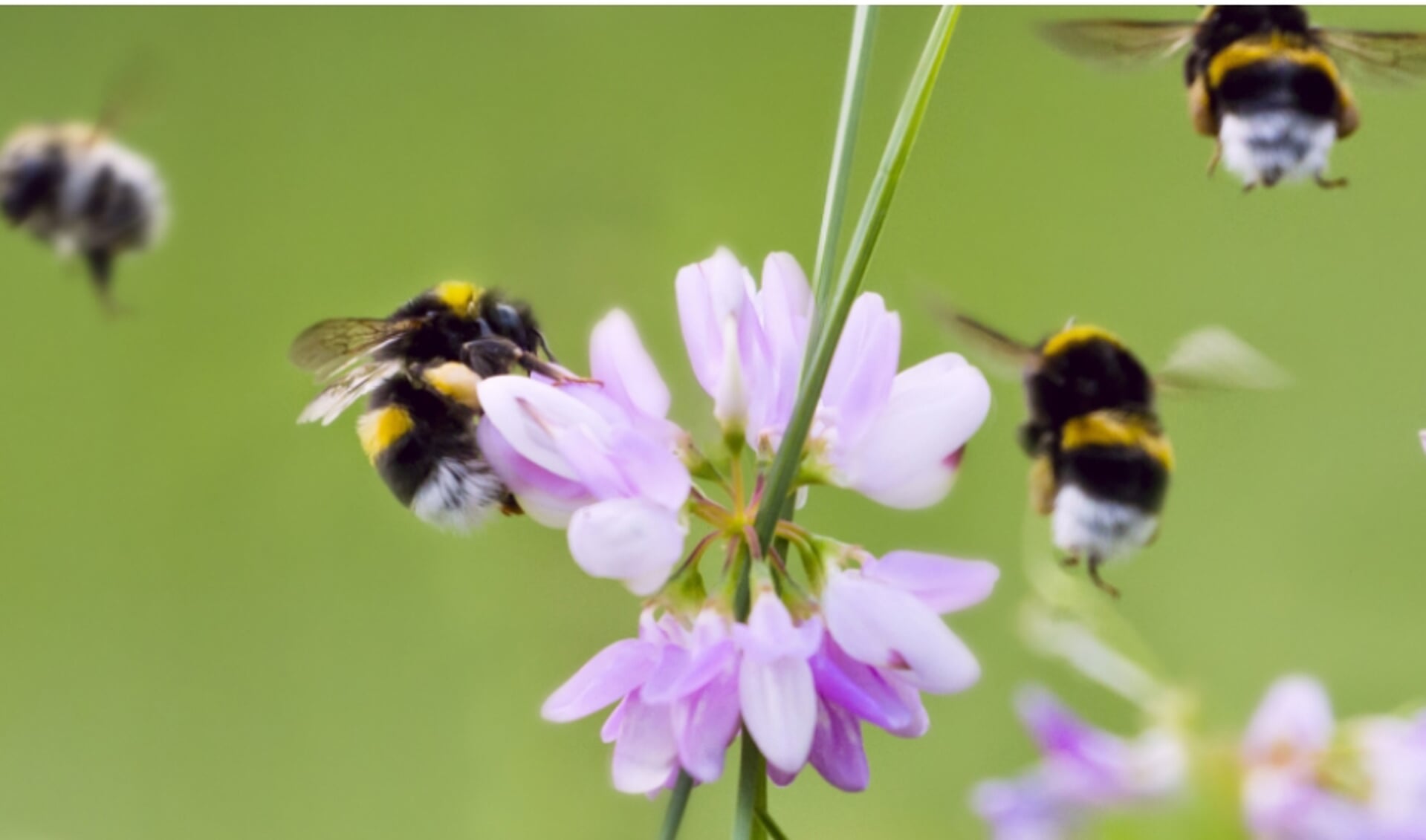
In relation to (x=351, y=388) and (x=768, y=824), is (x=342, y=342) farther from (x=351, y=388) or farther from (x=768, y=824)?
(x=768, y=824)

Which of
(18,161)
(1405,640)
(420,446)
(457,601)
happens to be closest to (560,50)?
(457,601)

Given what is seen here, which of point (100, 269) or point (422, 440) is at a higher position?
point (422, 440)

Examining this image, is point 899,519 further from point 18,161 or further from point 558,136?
point 18,161

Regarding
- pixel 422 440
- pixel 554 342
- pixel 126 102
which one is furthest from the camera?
pixel 554 342

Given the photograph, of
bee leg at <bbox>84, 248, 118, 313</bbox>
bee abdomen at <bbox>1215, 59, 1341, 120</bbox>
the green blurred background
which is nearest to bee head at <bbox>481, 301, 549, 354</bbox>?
bee abdomen at <bbox>1215, 59, 1341, 120</bbox>

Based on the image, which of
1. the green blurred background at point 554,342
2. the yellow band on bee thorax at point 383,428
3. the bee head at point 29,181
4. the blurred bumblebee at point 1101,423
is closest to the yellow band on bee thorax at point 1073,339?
the blurred bumblebee at point 1101,423

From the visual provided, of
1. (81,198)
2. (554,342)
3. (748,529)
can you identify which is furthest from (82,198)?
(554,342)
